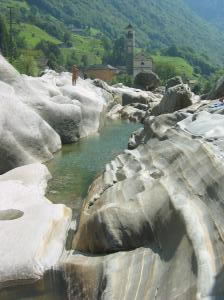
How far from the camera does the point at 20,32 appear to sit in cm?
18512

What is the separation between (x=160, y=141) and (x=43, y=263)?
5.95 metres

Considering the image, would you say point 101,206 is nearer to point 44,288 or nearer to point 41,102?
point 44,288

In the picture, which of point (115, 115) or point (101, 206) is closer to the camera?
point (101, 206)

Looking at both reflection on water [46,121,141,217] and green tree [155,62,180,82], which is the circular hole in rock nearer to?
reflection on water [46,121,141,217]

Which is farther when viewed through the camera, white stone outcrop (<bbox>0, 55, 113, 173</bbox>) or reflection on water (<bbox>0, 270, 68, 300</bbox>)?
white stone outcrop (<bbox>0, 55, 113, 173</bbox>)

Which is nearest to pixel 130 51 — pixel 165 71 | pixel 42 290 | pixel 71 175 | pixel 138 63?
pixel 138 63

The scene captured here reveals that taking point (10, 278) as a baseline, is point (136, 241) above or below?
above

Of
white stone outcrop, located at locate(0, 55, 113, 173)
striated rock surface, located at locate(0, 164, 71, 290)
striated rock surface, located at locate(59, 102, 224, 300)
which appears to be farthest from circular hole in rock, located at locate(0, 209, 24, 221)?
white stone outcrop, located at locate(0, 55, 113, 173)

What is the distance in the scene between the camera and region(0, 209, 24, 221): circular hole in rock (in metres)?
12.5

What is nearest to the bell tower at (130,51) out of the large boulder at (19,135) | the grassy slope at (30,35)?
the grassy slope at (30,35)

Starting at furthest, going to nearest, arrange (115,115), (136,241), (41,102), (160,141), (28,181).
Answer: (115,115) < (41,102) < (28,181) < (160,141) < (136,241)

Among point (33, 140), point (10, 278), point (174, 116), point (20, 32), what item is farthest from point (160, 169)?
point (20, 32)

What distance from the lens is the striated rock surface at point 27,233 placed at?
32.8 feet

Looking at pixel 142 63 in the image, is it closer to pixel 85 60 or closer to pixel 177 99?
pixel 85 60
